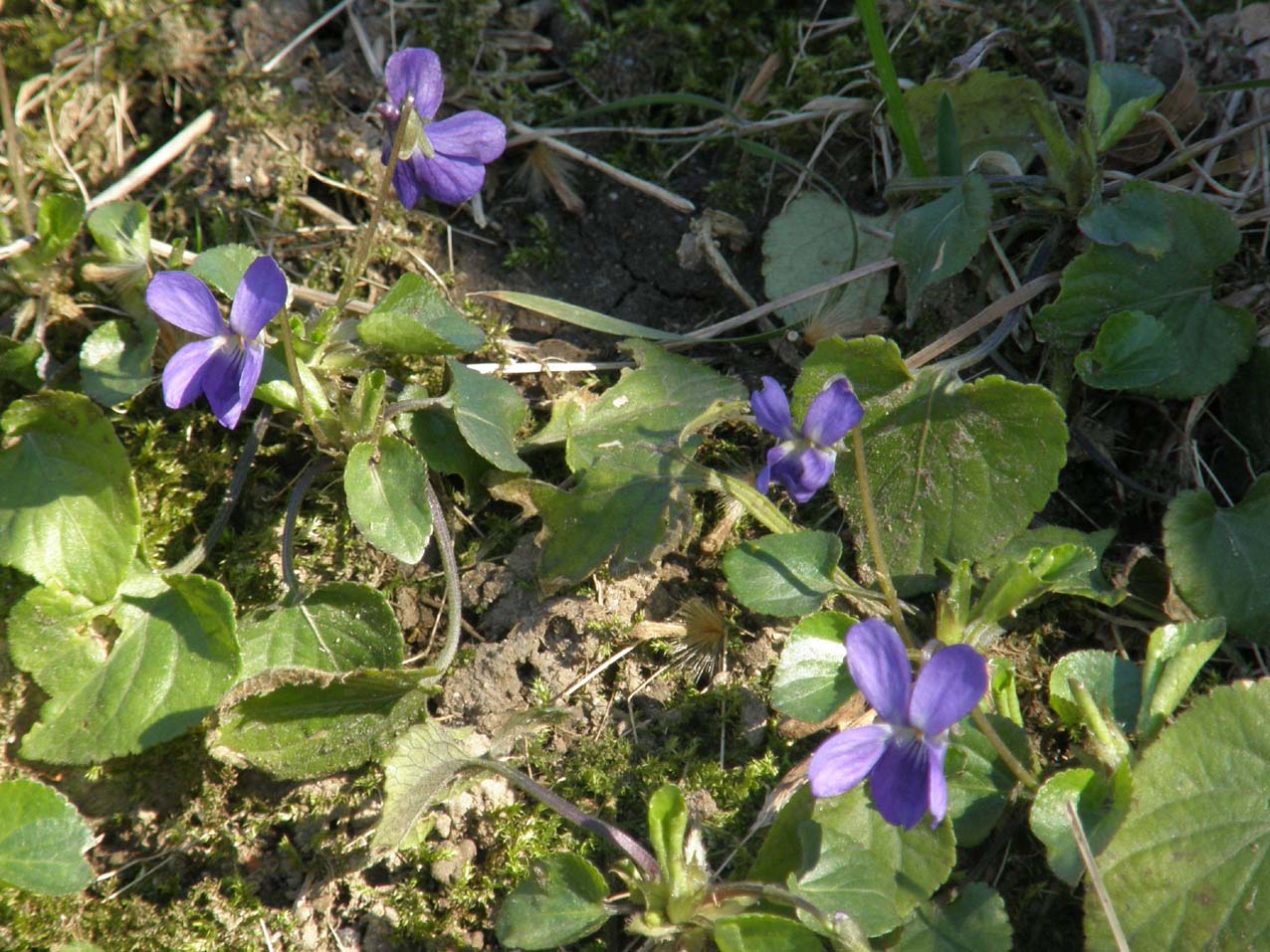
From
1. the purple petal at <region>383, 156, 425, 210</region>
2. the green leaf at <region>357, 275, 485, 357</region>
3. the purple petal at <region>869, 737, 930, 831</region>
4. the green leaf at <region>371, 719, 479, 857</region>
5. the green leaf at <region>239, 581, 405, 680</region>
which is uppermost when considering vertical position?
the purple petal at <region>383, 156, 425, 210</region>

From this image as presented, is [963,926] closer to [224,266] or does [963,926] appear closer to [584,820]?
[584,820]

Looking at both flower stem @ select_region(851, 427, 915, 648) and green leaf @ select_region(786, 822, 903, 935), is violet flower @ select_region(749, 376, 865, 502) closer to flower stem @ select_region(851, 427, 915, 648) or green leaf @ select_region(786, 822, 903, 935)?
flower stem @ select_region(851, 427, 915, 648)

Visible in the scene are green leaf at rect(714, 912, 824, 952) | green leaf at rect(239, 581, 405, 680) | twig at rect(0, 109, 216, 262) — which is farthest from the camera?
twig at rect(0, 109, 216, 262)

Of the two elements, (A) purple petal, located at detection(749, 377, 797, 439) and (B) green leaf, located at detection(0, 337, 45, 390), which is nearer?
(A) purple petal, located at detection(749, 377, 797, 439)

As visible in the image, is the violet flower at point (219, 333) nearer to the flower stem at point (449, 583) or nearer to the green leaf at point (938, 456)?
the flower stem at point (449, 583)

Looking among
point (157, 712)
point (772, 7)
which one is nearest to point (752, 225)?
point (772, 7)

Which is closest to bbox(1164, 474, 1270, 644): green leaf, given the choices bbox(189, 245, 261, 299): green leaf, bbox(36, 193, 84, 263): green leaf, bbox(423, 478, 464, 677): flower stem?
bbox(423, 478, 464, 677): flower stem

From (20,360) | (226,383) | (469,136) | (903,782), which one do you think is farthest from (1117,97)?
(20,360)
